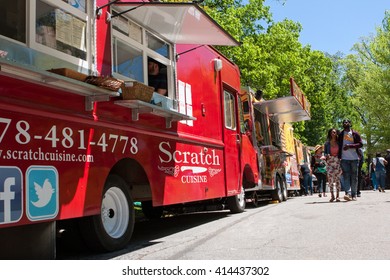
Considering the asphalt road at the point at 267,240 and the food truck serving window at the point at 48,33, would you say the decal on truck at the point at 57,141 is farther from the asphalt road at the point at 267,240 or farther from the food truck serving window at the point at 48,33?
the asphalt road at the point at 267,240

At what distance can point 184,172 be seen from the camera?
7.01m

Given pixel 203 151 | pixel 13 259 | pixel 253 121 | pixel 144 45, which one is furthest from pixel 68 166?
pixel 253 121

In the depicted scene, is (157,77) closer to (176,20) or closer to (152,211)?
(176,20)

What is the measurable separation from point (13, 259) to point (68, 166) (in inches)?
40.1

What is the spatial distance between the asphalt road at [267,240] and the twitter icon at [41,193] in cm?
107

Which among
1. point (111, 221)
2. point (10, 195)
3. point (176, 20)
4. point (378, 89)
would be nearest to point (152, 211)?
point (111, 221)

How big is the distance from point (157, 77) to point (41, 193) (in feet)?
10.1

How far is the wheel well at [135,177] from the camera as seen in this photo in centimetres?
576

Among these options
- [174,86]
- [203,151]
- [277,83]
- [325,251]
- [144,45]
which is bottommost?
[325,251]

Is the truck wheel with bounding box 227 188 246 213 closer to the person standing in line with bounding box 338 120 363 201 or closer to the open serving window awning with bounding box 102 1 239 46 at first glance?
the person standing in line with bounding box 338 120 363 201

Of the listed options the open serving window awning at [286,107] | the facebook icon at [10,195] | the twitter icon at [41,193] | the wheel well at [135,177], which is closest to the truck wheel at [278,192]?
the open serving window awning at [286,107]

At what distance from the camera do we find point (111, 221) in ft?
18.1

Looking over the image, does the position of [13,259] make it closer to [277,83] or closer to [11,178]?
[11,178]

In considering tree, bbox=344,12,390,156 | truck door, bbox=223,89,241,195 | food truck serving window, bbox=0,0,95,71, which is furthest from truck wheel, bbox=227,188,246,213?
tree, bbox=344,12,390,156
